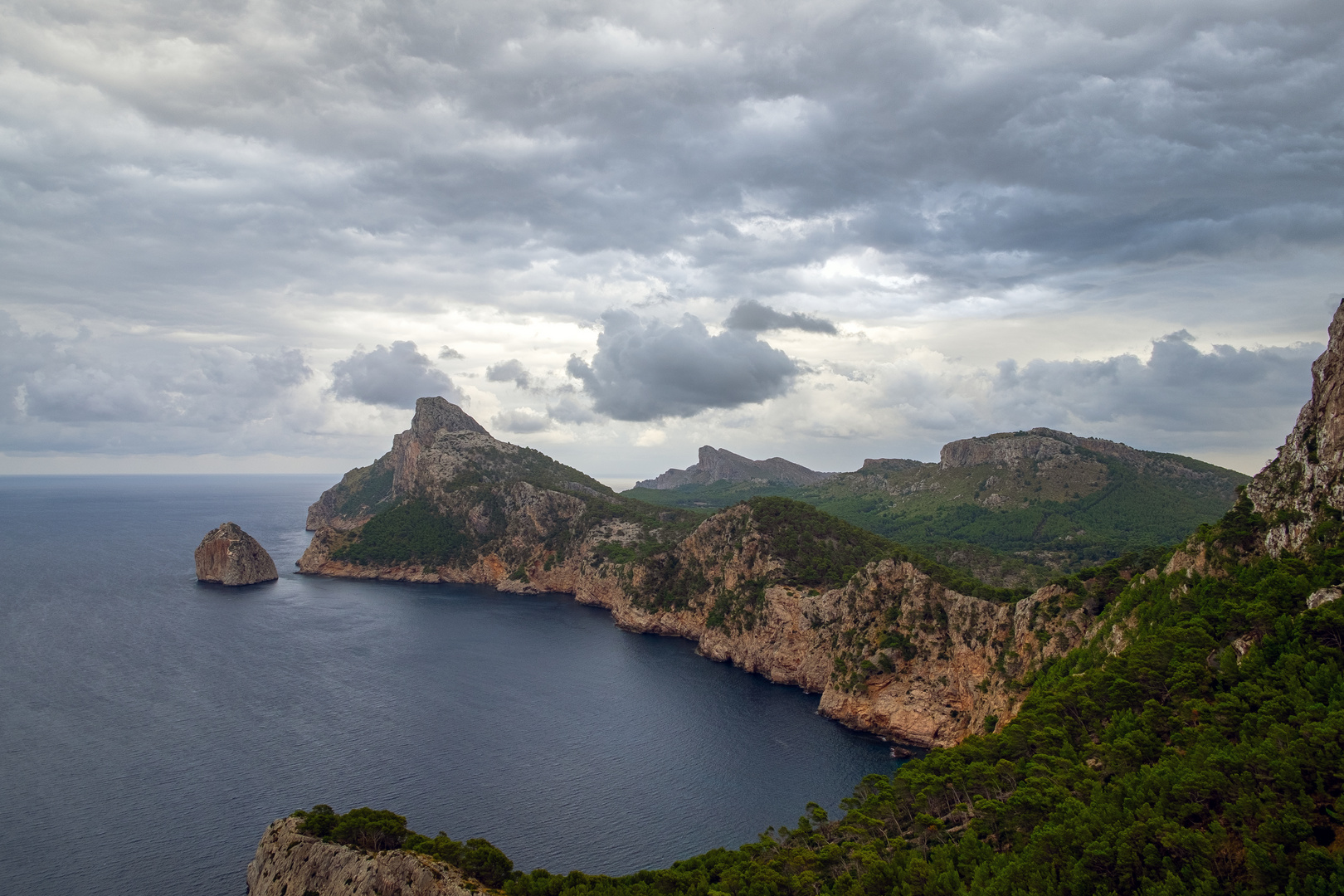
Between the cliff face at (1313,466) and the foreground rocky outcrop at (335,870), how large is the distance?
191ft

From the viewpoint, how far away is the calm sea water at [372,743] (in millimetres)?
56719

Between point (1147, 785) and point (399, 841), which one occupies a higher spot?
point (1147, 785)

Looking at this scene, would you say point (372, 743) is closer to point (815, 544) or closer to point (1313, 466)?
point (815, 544)

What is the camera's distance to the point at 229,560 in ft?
550

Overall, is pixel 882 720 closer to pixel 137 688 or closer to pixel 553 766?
pixel 553 766

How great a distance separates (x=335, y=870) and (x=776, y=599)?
7508 centimetres

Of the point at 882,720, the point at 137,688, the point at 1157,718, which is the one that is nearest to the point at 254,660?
the point at 137,688

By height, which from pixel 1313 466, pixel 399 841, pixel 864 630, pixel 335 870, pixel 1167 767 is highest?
pixel 1313 466

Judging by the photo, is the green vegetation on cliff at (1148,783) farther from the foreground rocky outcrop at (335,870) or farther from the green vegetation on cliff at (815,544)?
the green vegetation on cliff at (815,544)

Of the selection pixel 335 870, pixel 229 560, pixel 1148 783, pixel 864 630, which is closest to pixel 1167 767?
pixel 1148 783

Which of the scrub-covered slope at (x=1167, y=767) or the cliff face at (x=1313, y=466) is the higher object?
the cliff face at (x=1313, y=466)

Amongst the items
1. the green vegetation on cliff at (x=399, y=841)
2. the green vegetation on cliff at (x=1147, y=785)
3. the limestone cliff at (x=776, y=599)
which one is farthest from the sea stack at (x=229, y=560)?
the green vegetation on cliff at (x=1147, y=785)

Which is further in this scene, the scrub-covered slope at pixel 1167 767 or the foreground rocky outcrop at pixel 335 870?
the foreground rocky outcrop at pixel 335 870

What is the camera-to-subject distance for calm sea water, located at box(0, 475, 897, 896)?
56.7 m
